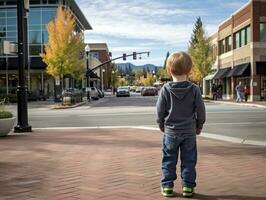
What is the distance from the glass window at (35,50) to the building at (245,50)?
2161 cm

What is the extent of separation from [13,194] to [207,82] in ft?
229

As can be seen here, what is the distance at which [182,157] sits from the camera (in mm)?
6441

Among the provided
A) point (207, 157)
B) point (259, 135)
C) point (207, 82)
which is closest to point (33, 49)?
point (207, 82)

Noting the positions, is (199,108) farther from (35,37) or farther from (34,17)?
(34,17)

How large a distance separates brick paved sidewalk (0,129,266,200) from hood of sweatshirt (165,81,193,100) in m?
1.24

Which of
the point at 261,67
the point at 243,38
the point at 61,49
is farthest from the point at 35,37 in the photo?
the point at 261,67

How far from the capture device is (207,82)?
75.3 m

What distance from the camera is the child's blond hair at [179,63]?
6254 millimetres

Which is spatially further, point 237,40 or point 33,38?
point 33,38

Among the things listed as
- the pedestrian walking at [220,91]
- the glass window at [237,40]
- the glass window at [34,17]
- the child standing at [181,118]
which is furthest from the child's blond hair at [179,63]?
the glass window at [34,17]

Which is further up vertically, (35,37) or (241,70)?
(35,37)

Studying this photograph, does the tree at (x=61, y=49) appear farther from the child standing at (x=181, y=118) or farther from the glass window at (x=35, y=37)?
the child standing at (x=181, y=118)

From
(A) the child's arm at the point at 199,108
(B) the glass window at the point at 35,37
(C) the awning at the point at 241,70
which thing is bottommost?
(A) the child's arm at the point at 199,108

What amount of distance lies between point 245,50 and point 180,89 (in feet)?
149
